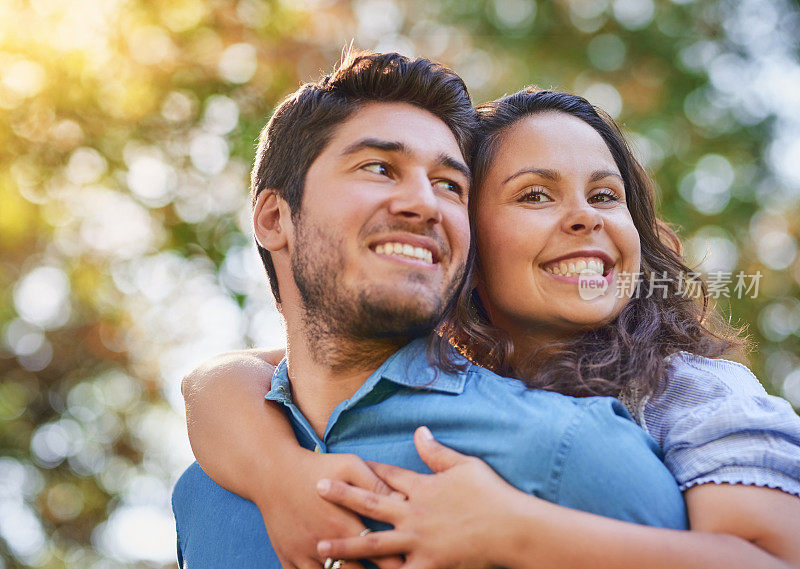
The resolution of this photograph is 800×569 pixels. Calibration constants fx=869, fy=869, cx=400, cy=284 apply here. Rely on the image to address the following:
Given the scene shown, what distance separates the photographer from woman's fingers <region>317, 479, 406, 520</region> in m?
2.09

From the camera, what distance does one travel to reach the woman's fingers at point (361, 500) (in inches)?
82.4

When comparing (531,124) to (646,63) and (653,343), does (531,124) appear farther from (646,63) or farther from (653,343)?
(646,63)

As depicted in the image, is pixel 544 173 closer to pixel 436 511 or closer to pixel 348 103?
pixel 348 103

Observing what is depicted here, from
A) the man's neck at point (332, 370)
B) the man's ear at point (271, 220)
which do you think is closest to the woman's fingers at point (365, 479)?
the man's neck at point (332, 370)

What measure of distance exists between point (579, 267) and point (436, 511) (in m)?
1.07

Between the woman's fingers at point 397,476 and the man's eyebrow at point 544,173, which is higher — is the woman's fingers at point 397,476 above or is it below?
below

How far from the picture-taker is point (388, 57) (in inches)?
111

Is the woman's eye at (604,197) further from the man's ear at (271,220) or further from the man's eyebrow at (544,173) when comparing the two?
the man's ear at (271,220)

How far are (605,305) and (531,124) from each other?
681 millimetres

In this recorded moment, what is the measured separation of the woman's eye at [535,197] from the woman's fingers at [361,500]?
1173mm

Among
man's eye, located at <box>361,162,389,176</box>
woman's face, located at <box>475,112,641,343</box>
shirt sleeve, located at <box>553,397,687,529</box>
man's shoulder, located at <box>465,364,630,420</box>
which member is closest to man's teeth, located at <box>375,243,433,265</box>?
man's eye, located at <box>361,162,389,176</box>

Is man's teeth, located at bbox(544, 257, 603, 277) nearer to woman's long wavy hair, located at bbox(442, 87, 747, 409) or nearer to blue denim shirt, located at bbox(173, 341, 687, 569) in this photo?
woman's long wavy hair, located at bbox(442, 87, 747, 409)

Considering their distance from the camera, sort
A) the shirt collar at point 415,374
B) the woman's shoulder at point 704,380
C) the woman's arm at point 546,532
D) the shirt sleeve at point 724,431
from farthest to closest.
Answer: the shirt collar at point 415,374, the woman's shoulder at point 704,380, the shirt sleeve at point 724,431, the woman's arm at point 546,532

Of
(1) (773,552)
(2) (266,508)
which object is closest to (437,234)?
(2) (266,508)
